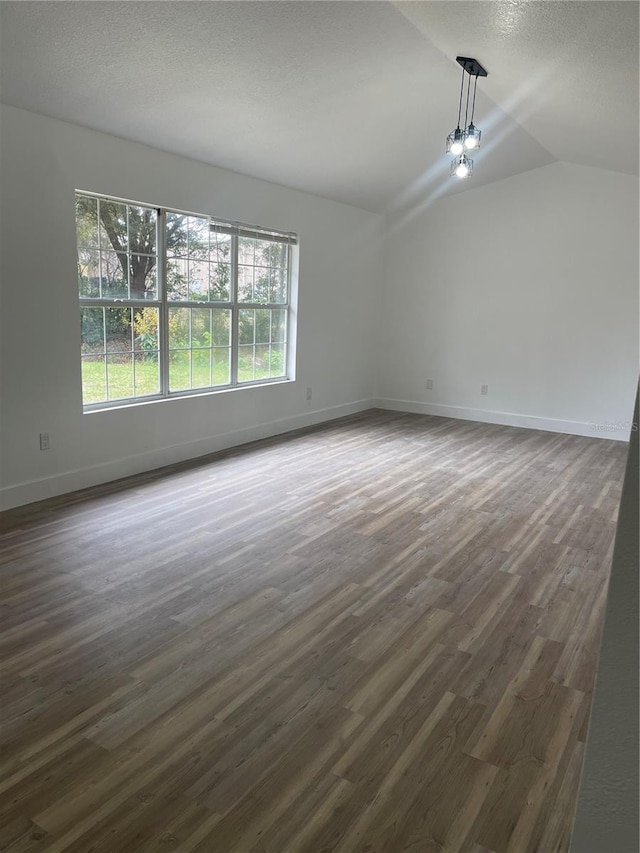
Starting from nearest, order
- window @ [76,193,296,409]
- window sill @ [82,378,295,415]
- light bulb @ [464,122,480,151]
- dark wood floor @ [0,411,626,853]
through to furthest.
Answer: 1. dark wood floor @ [0,411,626,853]
2. light bulb @ [464,122,480,151]
3. window @ [76,193,296,409]
4. window sill @ [82,378,295,415]

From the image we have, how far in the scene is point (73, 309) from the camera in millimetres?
4145

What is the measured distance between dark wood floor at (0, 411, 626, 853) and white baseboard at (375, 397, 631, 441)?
7.94 ft

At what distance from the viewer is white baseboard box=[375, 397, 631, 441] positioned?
6680 millimetres

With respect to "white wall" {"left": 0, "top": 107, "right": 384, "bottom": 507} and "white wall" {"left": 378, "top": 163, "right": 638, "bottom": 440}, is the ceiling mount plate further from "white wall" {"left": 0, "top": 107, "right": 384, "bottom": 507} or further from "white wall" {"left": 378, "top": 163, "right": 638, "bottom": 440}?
"white wall" {"left": 378, "top": 163, "right": 638, "bottom": 440}

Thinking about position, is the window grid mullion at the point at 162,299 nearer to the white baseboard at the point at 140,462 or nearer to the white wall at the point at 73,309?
the white wall at the point at 73,309

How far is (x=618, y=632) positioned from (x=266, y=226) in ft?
18.3

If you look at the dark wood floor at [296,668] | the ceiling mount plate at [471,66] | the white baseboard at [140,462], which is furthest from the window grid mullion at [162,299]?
the ceiling mount plate at [471,66]

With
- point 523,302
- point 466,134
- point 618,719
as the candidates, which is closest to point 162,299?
point 466,134

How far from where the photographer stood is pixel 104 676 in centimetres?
233

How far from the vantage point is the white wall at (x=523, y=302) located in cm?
643

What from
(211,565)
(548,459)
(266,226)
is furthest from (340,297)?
(211,565)

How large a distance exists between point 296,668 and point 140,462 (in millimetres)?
2832

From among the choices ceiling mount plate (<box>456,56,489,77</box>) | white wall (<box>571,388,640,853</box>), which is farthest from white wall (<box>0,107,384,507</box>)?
white wall (<box>571,388,640,853</box>)

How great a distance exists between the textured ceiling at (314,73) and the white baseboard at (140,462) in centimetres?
227
